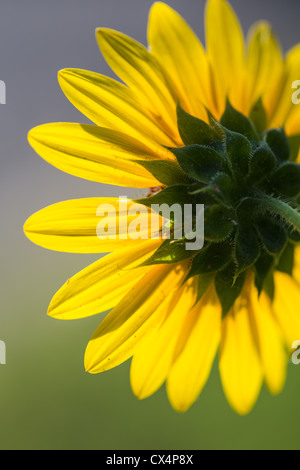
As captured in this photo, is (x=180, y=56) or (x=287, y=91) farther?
(x=287, y=91)

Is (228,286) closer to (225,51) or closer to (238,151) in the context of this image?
(238,151)

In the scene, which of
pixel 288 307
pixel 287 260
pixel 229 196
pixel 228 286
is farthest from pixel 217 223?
pixel 288 307

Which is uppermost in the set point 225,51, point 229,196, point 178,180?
point 225,51

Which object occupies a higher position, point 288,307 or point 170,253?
point 170,253

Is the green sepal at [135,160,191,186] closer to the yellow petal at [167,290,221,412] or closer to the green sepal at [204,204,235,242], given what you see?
the green sepal at [204,204,235,242]

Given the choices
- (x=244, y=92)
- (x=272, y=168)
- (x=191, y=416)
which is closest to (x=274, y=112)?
(x=244, y=92)

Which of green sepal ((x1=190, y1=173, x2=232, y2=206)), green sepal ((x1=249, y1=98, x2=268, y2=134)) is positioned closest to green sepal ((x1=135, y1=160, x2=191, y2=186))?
green sepal ((x1=190, y1=173, x2=232, y2=206))

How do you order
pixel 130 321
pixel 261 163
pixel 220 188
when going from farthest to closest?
pixel 130 321, pixel 261 163, pixel 220 188
